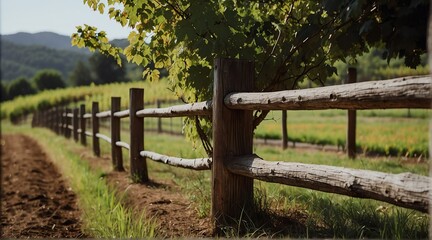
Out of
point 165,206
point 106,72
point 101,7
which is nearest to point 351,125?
point 165,206

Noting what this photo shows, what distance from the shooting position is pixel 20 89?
85.6m

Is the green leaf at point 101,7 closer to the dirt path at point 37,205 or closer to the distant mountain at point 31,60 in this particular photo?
the dirt path at point 37,205

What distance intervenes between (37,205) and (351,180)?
13.1 feet

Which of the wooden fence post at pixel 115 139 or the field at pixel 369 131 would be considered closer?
the wooden fence post at pixel 115 139

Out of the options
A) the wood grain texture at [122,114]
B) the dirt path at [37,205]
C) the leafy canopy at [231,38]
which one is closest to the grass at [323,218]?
the leafy canopy at [231,38]

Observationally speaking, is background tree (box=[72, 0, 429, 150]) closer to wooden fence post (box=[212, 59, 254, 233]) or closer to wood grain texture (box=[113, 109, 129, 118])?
wooden fence post (box=[212, 59, 254, 233])

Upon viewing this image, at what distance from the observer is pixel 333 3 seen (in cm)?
261

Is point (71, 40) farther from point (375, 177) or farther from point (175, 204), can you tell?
point (375, 177)

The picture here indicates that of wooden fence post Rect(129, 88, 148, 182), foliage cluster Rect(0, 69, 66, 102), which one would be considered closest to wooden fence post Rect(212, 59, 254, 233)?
wooden fence post Rect(129, 88, 148, 182)

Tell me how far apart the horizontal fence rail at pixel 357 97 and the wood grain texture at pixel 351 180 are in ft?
0.95

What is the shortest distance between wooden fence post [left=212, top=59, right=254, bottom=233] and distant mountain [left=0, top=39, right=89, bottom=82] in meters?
146

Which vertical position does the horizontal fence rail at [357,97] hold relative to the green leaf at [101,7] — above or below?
below

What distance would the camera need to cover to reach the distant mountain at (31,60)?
14700 cm

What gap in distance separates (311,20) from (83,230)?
2.42 meters
